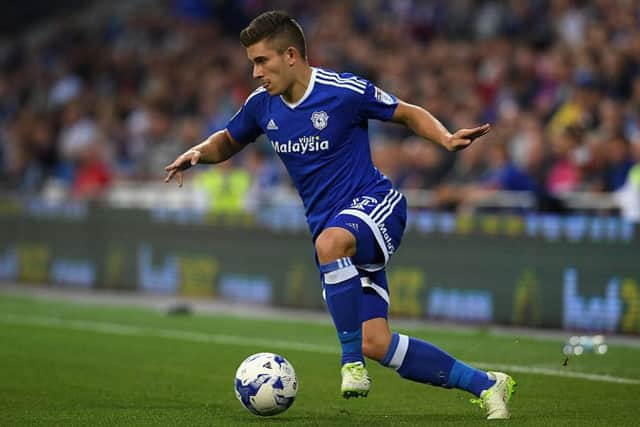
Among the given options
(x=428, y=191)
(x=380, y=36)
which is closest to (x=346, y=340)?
(x=428, y=191)

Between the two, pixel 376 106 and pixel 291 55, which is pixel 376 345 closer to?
pixel 376 106

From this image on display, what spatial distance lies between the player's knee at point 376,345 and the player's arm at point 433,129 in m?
1.11

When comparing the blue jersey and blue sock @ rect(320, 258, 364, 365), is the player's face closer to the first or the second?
the blue jersey

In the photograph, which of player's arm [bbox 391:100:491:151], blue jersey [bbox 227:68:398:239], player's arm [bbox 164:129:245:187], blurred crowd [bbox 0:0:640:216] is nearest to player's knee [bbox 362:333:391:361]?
blue jersey [bbox 227:68:398:239]

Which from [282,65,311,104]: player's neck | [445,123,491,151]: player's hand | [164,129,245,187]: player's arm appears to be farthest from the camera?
[164,129,245,187]: player's arm

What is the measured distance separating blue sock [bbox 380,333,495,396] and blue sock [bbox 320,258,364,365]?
0.86 feet

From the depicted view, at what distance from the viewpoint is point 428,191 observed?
1577cm

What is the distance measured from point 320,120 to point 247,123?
652 mm

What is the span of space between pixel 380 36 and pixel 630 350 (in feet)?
32.8

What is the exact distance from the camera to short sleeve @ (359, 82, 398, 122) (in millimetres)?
7172

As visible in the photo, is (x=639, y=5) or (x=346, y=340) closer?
(x=346, y=340)

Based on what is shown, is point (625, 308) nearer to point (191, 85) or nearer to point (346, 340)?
point (346, 340)

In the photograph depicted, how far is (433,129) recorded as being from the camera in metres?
6.89

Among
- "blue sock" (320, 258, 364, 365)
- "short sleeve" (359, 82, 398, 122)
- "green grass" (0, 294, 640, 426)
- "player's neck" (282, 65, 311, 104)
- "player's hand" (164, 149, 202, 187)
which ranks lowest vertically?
"green grass" (0, 294, 640, 426)
